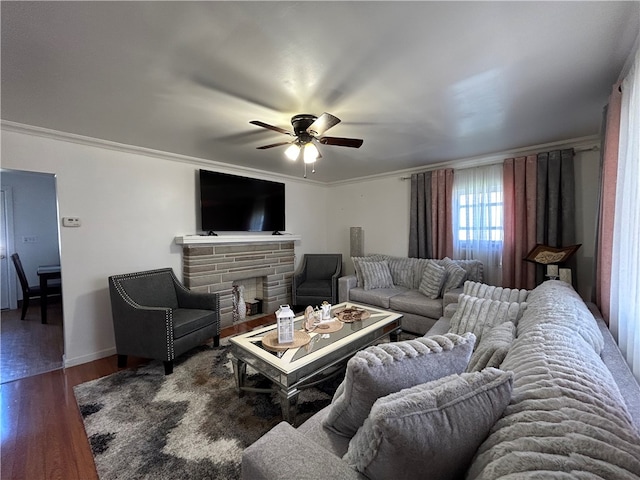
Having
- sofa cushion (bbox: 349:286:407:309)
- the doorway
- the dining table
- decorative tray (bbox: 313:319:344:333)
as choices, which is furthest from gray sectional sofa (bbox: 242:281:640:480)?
the dining table

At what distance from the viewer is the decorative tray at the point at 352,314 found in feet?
8.14

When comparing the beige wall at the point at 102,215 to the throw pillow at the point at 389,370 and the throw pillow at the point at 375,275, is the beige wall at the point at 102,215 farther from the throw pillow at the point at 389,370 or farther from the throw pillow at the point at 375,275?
the throw pillow at the point at 389,370

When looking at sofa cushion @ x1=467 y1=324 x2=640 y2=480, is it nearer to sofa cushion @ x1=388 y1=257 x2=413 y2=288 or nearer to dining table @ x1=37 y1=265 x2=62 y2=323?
sofa cushion @ x1=388 y1=257 x2=413 y2=288

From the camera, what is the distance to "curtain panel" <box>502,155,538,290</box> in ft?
10.3

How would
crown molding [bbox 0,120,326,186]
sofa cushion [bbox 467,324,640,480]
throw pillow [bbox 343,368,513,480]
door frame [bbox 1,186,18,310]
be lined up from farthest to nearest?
door frame [bbox 1,186,18,310] < crown molding [bbox 0,120,326,186] < throw pillow [bbox 343,368,513,480] < sofa cushion [bbox 467,324,640,480]

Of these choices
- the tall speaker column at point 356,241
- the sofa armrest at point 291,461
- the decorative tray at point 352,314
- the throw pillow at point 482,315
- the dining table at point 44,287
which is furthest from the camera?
the tall speaker column at point 356,241

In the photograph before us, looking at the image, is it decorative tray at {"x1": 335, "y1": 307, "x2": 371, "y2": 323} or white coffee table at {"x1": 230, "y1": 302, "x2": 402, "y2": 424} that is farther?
decorative tray at {"x1": 335, "y1": 307, "x2": 371, "y2": 323}

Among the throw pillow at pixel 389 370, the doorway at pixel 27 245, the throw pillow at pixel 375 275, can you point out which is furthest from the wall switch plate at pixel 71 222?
the throw pillow at pixel 375 275

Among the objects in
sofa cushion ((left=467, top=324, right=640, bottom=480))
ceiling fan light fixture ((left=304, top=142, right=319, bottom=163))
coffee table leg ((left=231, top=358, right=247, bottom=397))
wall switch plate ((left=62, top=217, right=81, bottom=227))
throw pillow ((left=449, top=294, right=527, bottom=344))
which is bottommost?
coffee table leg ((left=231, top=358, right=247, bottom=397))

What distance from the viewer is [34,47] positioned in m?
1.37

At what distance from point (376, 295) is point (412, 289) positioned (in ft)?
2.15

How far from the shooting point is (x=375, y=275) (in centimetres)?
386

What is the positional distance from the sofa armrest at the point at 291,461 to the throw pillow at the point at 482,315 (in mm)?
1393

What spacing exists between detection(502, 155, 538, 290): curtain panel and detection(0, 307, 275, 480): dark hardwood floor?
4.18 metres
